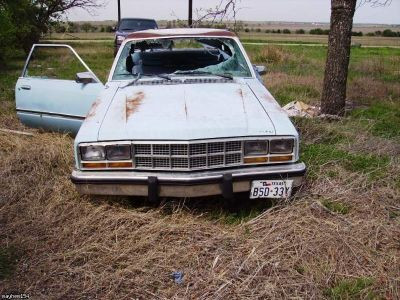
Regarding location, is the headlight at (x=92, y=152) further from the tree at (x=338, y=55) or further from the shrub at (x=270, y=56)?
the shrub at (x=270, y=56)

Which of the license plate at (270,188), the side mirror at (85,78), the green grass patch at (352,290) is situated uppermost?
the side mirror at (85,78)

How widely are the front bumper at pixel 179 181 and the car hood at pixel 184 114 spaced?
29cm

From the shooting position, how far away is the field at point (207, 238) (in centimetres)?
297

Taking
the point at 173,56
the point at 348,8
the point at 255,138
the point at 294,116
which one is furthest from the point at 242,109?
the point at 348,8

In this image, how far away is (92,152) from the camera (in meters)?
3.62

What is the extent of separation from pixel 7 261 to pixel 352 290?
2377 mm

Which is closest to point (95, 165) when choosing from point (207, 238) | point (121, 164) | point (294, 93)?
point (121, 164)

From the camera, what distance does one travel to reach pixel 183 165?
3525 mm

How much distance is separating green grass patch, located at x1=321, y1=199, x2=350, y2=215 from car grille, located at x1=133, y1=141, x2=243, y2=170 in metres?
0.95

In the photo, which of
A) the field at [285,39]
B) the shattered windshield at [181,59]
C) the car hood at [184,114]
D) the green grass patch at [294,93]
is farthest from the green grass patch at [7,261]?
the field at [285,39]

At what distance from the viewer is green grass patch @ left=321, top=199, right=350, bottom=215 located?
3.88 metres

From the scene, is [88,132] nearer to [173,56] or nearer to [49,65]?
[173,56]

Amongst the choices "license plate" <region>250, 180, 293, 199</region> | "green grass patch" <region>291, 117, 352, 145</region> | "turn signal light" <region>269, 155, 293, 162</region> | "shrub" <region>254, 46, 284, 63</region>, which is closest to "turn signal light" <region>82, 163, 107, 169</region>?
"license plate" <region>250, 180, 293, 199</region>

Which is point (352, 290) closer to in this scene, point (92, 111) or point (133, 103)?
point (133, 103)
